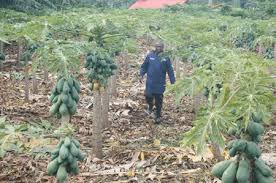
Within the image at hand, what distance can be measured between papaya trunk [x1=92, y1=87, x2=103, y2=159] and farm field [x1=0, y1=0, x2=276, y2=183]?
0.02 m

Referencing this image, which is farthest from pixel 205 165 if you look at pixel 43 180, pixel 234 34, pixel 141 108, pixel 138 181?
pixel 234 34

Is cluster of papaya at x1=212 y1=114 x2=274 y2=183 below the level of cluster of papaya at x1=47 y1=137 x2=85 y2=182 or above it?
above

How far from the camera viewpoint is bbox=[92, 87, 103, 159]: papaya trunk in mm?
6980

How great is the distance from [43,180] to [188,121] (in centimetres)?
438

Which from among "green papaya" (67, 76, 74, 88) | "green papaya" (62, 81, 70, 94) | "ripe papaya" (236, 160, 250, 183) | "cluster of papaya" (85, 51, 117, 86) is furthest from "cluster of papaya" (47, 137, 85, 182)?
"cluster of papaya" (85, 51, 117, 86)

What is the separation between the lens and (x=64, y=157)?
4402mm

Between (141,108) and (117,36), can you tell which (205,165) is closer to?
(117,36)

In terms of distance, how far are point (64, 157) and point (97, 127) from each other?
272cm

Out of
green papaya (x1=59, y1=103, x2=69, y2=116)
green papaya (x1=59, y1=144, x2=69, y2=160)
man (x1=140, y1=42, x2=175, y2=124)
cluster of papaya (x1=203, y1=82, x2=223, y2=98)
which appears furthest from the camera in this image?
man (x1=140, y1=42, x2=175, y2=124)

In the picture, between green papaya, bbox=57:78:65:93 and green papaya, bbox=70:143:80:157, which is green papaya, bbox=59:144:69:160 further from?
green papaya, bbox=57:78:65:93

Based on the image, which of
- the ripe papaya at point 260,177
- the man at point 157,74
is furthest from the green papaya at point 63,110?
the man at point 157,74

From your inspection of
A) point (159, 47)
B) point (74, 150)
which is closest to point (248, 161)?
point (74, 150)

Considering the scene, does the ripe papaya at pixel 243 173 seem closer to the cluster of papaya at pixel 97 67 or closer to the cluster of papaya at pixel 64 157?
the cluster of papaya at pixel 64 157

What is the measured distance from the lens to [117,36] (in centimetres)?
723
